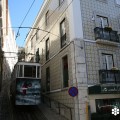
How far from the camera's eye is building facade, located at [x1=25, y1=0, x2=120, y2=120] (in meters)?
12.3

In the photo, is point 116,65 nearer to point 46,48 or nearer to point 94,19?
point 94,19

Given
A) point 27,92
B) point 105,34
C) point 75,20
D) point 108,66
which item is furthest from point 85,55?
point 27,92

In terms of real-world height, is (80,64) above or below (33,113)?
above

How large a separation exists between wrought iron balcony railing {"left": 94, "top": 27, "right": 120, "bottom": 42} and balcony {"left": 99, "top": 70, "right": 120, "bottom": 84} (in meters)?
2.54

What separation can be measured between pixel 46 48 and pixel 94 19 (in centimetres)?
685

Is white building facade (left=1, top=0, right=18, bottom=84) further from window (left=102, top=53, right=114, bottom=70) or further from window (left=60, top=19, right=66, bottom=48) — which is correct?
window (left=102, top=53, right=114, bottom=70)

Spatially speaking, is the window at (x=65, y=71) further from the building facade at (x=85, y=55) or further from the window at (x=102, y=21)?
the window at (x=102, y=21)

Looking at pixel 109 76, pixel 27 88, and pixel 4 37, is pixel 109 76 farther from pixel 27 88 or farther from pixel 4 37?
pixel 4 37

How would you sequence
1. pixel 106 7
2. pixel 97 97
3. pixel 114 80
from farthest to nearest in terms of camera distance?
pixel 106 7 < pixel 114 80 < pixel 97 97

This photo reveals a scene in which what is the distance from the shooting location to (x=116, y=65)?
557 inches

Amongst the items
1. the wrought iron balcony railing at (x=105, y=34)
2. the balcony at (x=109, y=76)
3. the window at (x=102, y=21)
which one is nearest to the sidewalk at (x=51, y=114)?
the balcony at (x=109, y=76)

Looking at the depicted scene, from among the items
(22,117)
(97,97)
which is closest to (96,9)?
(97,97)

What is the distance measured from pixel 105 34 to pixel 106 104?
518cm

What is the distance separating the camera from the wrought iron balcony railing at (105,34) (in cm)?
1389
